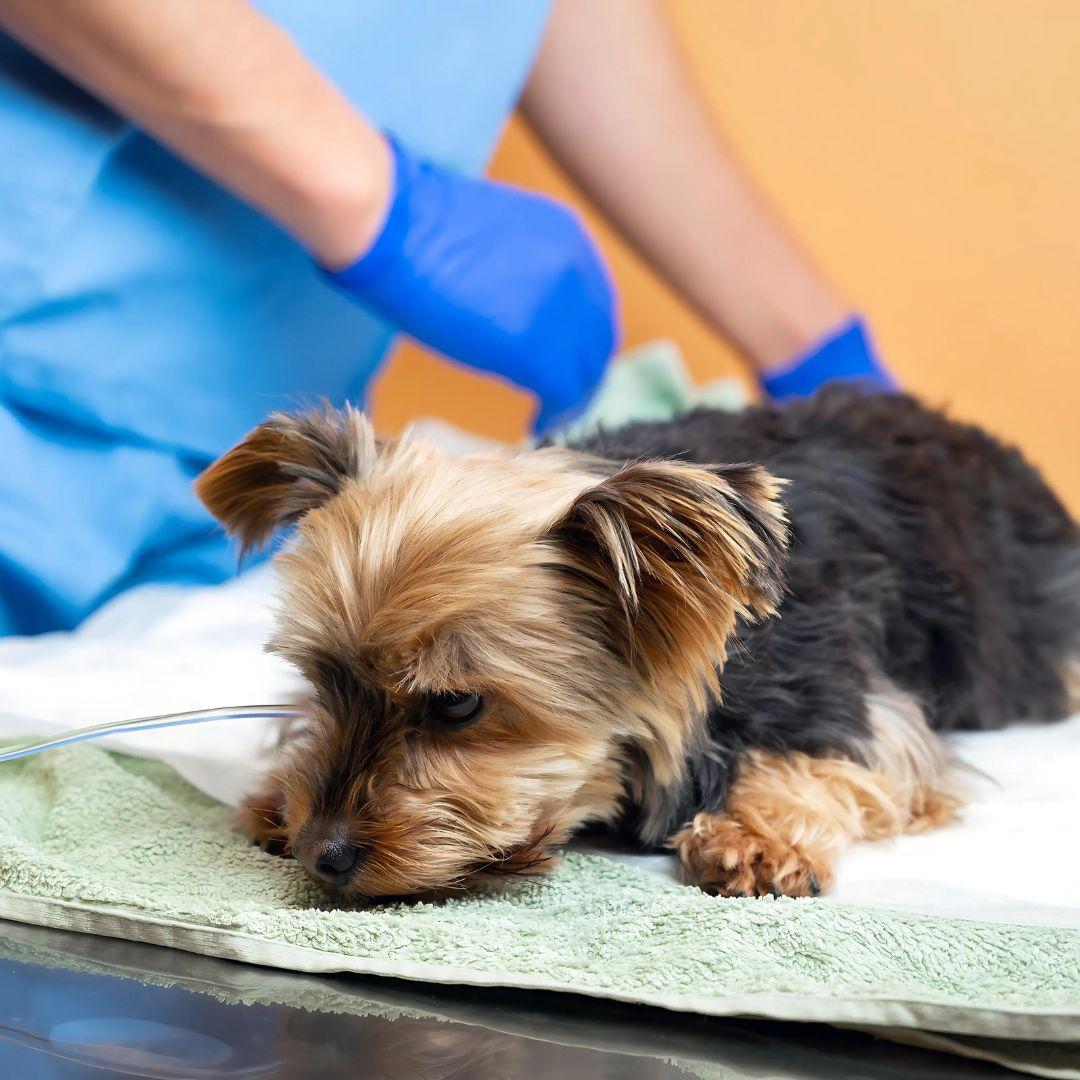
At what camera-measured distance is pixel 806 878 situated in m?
1.44

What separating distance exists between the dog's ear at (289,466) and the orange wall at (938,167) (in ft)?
8.11

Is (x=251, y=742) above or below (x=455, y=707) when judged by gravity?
below

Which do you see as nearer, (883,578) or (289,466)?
(289,466)

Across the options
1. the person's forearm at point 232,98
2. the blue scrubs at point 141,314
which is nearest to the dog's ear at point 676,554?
the person's forearm at point 232,98

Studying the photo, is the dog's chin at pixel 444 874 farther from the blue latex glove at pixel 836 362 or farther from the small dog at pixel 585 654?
the blue latex glove at pixel 836 362

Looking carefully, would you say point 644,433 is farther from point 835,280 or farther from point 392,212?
point 835,280

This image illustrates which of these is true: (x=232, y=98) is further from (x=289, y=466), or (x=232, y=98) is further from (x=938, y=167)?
(x=938, y=167)

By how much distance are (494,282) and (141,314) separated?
676 mm

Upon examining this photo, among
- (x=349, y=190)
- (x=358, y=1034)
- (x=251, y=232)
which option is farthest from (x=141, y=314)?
(x=358, y=1034)

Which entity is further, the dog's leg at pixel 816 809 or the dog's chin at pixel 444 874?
the dog's leg at pixel 816 809

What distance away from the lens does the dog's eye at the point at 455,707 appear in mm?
1397

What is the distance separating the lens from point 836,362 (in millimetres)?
3059

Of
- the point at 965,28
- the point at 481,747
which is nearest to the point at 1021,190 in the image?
the point at 965,28

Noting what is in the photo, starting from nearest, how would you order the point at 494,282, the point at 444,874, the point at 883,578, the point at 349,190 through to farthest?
1. the point at 444,874
2. the point at 883,578
3. the point at 349,190
4. the point at 494,282
